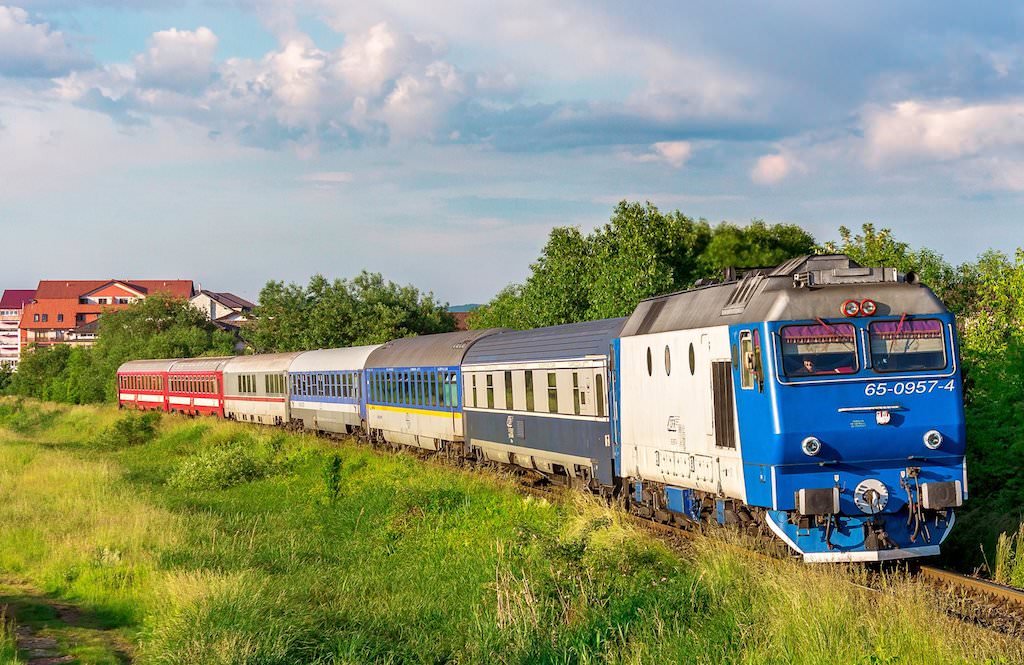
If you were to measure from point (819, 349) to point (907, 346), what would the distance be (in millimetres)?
1064

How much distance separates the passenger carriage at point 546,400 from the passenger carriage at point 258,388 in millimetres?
19738

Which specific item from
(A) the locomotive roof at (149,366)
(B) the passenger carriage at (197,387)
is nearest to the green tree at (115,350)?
(A) the locomotive roof at (149,366)

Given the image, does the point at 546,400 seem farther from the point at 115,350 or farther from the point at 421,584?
the point at 115,350

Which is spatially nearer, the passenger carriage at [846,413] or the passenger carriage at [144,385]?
the passenger carriage at [846,413]

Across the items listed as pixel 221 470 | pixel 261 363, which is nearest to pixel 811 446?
pixel 221 470

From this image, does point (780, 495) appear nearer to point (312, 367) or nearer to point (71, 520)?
point (71, 520)

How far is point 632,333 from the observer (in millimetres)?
17094

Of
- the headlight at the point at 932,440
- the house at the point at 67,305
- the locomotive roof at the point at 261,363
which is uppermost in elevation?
the house at the point at 67,305

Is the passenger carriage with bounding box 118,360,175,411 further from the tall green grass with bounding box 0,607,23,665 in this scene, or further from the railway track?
the railway track

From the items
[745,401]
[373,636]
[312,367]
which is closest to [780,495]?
[745,401]

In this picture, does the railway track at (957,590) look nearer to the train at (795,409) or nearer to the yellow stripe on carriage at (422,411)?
the train at (795,409)

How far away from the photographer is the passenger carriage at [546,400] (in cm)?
1906

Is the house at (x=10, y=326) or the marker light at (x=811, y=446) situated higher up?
the house at (x=10, y=326)

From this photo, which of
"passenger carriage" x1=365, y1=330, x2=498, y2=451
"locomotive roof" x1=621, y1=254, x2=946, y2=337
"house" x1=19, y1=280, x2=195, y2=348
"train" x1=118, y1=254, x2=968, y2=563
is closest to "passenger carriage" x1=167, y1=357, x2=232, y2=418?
"passenger carriage" x1=365, y1=330, x2=498, y2=451
